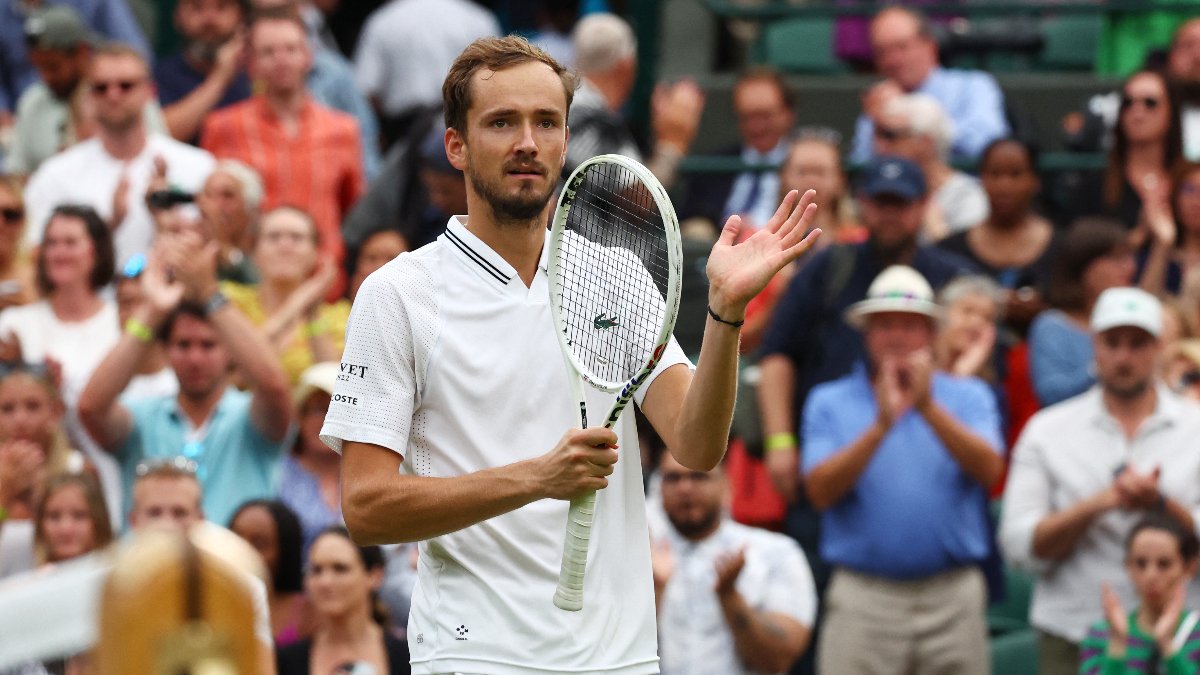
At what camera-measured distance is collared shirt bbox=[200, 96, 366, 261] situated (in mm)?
11023

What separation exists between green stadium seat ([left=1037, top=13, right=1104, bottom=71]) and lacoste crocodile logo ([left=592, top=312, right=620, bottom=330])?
983 cm

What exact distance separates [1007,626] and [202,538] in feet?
24.9

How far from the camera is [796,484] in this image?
9109 mm

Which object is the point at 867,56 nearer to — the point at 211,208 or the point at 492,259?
the point at 211,208

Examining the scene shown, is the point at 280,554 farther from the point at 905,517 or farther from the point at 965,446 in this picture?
the point at 965,446

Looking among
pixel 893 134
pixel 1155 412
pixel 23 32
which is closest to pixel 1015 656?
pixel 1155 412

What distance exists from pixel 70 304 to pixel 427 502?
5.33 m

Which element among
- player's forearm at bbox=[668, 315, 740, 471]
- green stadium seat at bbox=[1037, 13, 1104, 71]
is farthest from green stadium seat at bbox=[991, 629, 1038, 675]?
green stadium seat at bbox=[1037, 13, 1104, 71]

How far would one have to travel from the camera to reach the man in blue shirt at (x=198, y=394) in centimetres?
835

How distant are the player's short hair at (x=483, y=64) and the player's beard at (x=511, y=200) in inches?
4.8

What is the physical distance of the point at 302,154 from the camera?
36.4 feet

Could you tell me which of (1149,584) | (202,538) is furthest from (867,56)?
(202,538)

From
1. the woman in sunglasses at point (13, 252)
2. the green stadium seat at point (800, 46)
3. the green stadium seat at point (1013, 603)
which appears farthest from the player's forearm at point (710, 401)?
the green stadium seat at point (800, 46)

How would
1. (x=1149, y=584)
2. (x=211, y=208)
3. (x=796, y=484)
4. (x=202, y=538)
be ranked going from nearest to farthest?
1. (x=202, y=538)
2. (x=1149, y=584)
3. (x=796, y=484)
4. (x=211, y=208)
